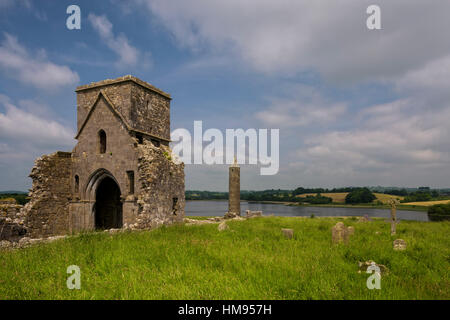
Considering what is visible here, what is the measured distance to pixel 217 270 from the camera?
609 cm

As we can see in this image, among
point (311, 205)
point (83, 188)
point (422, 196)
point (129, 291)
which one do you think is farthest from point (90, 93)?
point (311, 205)

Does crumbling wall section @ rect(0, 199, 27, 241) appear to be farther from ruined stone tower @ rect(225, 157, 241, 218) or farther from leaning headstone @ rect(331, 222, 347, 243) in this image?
ruined stone tower @ rect(225, 157, 241, 218)

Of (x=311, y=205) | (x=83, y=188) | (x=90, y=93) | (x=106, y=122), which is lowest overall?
(x=311, y=205)

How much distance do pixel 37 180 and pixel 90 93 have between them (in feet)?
18.7

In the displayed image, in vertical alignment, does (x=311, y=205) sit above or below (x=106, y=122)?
below

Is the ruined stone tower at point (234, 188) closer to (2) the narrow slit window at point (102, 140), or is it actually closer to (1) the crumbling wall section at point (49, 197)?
(2) the narrow slit window at point (102, 140)

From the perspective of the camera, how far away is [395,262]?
675 centimetres

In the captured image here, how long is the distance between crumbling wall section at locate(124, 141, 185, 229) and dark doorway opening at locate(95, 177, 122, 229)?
4812 mm

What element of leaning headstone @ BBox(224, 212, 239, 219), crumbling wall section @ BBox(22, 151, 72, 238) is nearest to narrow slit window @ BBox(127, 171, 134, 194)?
crumbling wall section @ BBox(22, 151, 72, 238)

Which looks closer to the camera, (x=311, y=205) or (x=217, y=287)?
(x=217, y=287)

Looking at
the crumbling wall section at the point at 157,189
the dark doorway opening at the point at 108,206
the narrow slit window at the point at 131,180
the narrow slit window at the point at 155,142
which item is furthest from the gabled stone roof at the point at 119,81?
the dark doorway opening at the point at 108,206

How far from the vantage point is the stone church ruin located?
14227 mm
